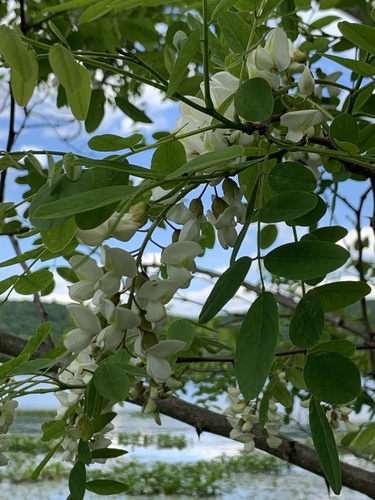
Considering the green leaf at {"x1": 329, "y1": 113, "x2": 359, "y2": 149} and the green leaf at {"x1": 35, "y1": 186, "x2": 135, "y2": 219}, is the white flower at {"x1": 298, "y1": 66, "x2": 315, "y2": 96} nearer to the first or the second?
the green leaf at {"x1": 329, "y1": 113, "x2": 359, "y2": 149}

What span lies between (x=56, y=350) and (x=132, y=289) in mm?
153

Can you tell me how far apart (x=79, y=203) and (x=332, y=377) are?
0.14 meters

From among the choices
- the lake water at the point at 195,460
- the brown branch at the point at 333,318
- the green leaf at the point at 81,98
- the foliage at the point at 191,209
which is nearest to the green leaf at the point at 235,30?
the foliage at the point at 191,209

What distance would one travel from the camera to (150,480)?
2.02 metres

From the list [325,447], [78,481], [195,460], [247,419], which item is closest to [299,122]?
[325,447]

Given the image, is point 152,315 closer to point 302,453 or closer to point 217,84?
point 217,84

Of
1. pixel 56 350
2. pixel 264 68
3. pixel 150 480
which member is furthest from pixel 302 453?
pixel 150 480

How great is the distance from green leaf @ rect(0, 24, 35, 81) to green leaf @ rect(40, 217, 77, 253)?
2.0 inches

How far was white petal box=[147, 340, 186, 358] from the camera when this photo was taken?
0.77 feet

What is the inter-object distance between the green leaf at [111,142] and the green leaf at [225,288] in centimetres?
6

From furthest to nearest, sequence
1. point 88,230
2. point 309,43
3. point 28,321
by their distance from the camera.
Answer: point 28,321
point 309,43
point 88,230

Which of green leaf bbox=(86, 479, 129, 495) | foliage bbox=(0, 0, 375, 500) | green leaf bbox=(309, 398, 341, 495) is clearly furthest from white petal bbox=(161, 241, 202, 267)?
green leaf bbox=(86, 479, 129, 495)

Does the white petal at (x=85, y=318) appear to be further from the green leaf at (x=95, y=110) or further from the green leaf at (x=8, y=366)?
the green leaf at (x=95, y=110)

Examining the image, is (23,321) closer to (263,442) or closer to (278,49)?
(263,442)
